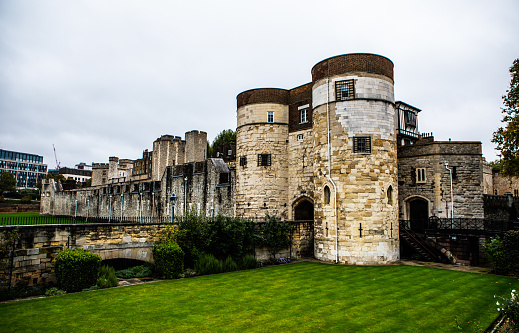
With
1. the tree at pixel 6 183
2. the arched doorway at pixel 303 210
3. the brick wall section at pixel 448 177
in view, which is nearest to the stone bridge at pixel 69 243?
the arched doorway at pixel 303 210

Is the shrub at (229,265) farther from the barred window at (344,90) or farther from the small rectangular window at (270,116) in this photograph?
the small rectangular window at (270,116)

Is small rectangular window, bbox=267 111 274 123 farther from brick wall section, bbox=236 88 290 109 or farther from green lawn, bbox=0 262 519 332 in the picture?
green lawn, bbox=0 262 519 332

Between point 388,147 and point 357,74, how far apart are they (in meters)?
4.15

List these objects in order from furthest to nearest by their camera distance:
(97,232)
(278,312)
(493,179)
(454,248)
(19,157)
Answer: (19,157) < (493,179) < (454,248) < (97,232) < (278,312)

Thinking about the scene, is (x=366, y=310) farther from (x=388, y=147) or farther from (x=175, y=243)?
(x=388, y=147)

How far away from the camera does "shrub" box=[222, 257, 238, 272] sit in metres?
15.0

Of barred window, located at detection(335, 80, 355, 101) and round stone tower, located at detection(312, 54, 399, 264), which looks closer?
round stone tower, located at detection(312, 54, 399, 264)

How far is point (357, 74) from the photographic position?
1759cm

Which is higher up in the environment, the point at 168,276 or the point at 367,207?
the point at 367,207

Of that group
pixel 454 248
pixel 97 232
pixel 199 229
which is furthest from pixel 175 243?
pixel 454 248

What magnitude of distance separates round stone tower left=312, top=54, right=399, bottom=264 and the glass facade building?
483 ft

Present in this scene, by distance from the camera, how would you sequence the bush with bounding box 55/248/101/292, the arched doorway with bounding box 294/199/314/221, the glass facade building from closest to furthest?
the bush with bounding box 55/248/101/292, the arched doorway with bounding box 294/199/314/221, the glass facade building

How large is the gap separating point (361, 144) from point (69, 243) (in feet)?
45.1

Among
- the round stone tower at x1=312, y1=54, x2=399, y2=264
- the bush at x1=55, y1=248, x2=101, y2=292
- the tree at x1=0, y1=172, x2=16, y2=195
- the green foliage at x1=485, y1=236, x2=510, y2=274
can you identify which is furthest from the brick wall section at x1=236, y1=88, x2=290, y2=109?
the tree at x1=0, y1=172, x2=16, y2=195
